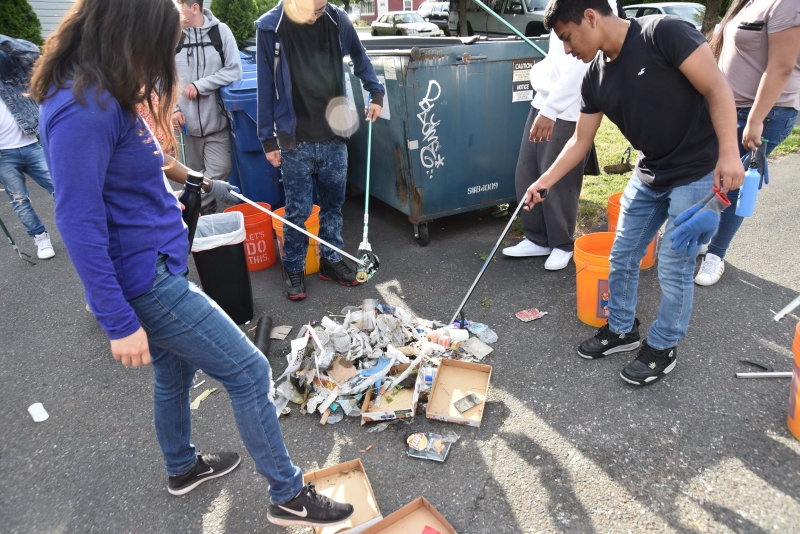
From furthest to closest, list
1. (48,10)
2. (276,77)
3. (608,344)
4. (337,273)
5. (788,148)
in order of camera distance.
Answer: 1. (48,10)
2. (788,148)
3. (337,273)
4. (276,77)
5. (608,344)

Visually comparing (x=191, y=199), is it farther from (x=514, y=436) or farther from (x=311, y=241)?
(x=311, y=241)

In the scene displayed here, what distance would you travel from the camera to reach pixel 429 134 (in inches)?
165

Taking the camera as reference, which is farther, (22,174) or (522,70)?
(22,174)

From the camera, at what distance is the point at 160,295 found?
1.62m

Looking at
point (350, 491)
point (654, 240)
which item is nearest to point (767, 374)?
point (654, 240)

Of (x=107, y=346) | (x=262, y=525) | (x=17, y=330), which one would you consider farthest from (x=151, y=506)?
(x=17, y=330)

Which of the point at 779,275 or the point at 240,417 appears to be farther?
the point at 779,275

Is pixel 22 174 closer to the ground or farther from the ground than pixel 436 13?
closer to the ground

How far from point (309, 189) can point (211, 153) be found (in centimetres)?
162

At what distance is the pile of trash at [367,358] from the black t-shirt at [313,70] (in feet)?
4.32

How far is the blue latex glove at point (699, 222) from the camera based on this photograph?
217 cm

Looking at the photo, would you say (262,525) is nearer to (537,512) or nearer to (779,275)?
(537,512)

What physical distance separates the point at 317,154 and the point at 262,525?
243 cm

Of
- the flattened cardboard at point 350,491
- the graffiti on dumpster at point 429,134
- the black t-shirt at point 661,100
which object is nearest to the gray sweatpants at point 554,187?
the graffiti on dumpster at point 429,134
